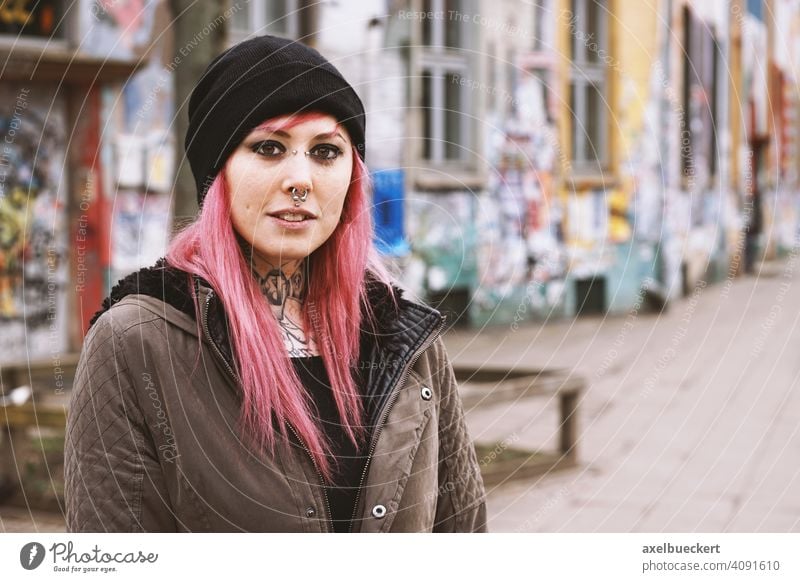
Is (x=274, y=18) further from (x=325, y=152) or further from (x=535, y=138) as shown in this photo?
(x=325, y=152)

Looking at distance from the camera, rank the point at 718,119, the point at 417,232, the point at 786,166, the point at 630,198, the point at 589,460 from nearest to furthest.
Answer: the point at 589,460, the point at 417,232, the point at 630,198, the point at 718,119, the point at 786,166

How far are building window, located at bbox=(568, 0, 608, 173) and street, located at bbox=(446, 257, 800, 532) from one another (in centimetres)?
177

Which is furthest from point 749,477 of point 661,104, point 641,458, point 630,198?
point 661,104

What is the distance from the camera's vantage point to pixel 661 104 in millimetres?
12125

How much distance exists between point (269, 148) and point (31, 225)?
638 centimetres

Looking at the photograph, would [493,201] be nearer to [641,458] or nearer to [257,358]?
[641,458]

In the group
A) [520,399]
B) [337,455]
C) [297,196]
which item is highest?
[297,196]

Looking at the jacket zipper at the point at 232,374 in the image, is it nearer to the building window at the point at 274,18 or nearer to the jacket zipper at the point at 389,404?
the jacket zipper at the point at 389,404

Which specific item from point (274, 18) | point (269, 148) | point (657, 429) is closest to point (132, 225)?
point (274, 18)

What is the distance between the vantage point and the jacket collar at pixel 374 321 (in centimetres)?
158

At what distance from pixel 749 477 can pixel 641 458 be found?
57 centimetres

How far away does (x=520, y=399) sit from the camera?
479 centimetres

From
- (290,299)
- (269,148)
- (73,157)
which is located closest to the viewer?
(269,148)
